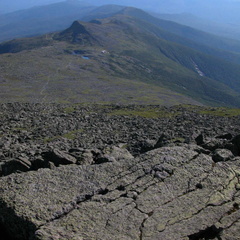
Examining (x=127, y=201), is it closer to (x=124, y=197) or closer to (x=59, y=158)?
(x=124, y=197)

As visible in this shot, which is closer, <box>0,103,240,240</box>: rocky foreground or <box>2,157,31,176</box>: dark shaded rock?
<box>0,103,240,240</box>: rocky foreground

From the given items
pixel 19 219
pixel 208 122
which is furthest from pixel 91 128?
pixel 19 219

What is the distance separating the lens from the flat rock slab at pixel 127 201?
12.4 metres

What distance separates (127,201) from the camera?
46.8 feet

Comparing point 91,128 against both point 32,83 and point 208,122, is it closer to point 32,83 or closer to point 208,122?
point 208,122

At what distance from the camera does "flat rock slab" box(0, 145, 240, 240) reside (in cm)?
1238

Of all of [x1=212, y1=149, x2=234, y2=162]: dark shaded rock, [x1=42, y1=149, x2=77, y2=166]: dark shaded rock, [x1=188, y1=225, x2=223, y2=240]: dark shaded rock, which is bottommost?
[x1=188, y1=225, x2=223, y2=240]: dark shaded rock

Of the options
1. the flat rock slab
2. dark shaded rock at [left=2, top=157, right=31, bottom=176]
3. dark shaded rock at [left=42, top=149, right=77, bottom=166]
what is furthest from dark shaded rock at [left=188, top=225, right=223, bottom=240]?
dark shaded rock at [left=2, top=157, right=31, bottom=176]

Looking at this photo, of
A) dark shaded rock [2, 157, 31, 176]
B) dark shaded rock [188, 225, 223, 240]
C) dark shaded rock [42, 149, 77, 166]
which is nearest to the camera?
dark shaded rock [188, 225, 223, 240]

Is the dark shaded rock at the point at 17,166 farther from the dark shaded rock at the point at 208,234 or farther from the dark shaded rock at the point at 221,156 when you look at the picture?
the dark shaded rock at the point at 221,156

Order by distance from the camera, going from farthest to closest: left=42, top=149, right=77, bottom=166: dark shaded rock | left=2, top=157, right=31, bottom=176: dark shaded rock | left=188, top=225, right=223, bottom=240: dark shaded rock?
left=42, top=149, right=77, bottom=166: dark shaded rock, left=2, top=157, right=31, bottom=176: dark shaded rock, left=188, top=225, right=223, bottom=240: dark shaded rock

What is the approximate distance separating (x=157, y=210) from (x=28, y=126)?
141 feet

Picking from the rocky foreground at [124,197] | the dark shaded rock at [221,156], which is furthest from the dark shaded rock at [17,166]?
the dark shaded rock at [221,156]

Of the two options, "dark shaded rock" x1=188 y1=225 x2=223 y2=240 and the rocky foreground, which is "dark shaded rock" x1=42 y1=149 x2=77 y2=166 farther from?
"dark shaded rock" x1=188 y1=225 x2=223 y2=240
